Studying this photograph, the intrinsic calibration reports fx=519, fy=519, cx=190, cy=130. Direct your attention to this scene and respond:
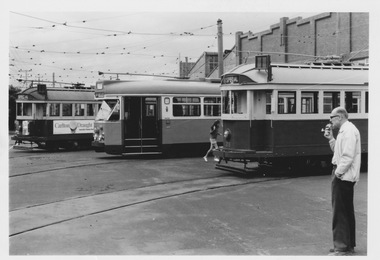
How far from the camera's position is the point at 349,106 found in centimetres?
1591

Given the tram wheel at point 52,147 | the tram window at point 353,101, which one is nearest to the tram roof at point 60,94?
the tram wheel at point 52,147

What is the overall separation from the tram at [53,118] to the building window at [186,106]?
5390mm

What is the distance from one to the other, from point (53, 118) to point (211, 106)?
7.91 m

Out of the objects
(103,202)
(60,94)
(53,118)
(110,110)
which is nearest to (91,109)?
(60,94)

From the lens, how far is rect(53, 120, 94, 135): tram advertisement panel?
80.9 ft

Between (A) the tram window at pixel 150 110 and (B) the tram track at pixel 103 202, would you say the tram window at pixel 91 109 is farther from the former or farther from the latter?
(B) the tram track at pixel 103 202

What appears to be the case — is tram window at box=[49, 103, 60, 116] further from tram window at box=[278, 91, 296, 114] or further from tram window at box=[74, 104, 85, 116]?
A: tram window at box=[278, 91, 296, 114]

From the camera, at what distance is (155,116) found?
20.7m

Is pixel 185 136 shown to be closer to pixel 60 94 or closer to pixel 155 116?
pixel 155 116

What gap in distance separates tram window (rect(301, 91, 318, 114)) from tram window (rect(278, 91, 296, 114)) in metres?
0.29

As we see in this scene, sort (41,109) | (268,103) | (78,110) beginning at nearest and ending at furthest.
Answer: (268,103) < (41,109) < (78,110)

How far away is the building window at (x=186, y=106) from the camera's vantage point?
21.0m

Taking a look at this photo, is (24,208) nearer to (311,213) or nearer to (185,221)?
(185,221)

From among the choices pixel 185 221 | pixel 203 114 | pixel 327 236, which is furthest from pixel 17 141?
pixel 327 236
